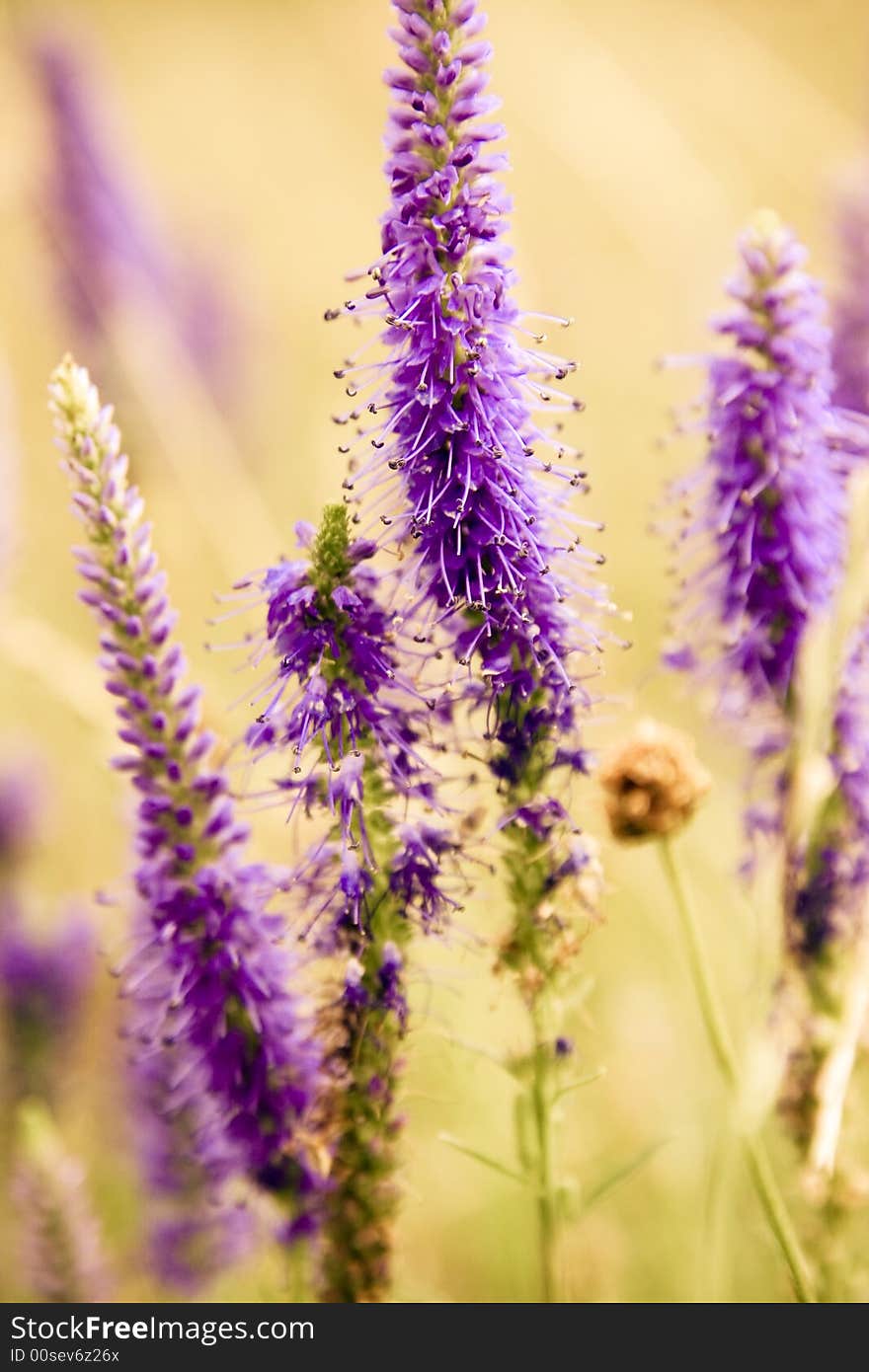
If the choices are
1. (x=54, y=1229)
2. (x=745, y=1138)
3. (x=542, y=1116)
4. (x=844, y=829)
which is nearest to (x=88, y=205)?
(x=54, y=1229)

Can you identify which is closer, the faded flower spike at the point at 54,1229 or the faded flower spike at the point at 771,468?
the faded flower spike at the point at 771,468

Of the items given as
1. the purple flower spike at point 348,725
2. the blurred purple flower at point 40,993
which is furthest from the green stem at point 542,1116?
the blurred purple flower at point 40,993

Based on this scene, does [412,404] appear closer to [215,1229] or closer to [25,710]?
[215,1229]

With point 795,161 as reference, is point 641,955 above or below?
below

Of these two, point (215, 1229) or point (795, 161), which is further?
point (795, 161)

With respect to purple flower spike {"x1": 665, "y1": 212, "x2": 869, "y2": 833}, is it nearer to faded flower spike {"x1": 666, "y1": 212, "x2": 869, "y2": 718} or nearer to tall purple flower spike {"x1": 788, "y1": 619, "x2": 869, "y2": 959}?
faded flower spike {"x1": 666, "y1": 212, "x2": 869, "y2": 718}

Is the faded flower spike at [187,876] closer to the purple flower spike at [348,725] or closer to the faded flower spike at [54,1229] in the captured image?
the purple flower spike at [348,725]
